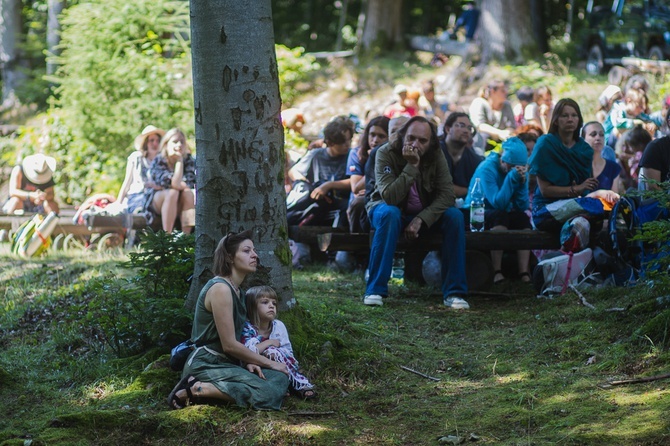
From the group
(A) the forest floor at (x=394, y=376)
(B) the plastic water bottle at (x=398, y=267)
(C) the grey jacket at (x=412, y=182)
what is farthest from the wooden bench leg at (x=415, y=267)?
(C) the grey jacket at (x=412, y=182)

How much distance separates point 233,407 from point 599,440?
2.01 metres

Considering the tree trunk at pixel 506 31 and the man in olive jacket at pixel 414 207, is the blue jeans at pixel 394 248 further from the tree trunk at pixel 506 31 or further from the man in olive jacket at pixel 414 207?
the tree trunk at pixel 506 31

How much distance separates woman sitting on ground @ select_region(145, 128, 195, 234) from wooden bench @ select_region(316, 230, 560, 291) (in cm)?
297

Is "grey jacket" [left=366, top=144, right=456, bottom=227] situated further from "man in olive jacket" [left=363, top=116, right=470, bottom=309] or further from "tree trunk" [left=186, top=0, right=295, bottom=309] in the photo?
"tree trunk" [left=186, top=0, right=295, bottom=309]

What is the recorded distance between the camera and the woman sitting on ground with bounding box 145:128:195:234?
11840 mm

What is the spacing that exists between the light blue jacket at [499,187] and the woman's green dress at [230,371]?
14.2 feet

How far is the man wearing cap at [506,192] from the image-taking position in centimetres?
962

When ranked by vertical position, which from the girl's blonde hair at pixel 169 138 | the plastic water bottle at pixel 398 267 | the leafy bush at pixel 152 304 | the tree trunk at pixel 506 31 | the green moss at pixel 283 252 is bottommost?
the plastic water bottle at pixel 398 267

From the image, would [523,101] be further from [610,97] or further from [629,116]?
[629,116]

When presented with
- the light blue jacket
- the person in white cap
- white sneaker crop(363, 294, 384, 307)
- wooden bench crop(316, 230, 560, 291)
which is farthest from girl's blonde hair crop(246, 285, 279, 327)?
the person in white cap

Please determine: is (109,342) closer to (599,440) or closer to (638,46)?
(599,440)

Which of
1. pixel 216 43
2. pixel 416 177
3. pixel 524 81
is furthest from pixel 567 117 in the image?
pixel 524 81

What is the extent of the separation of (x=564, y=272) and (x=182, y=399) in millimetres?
4414

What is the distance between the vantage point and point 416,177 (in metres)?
8.82
